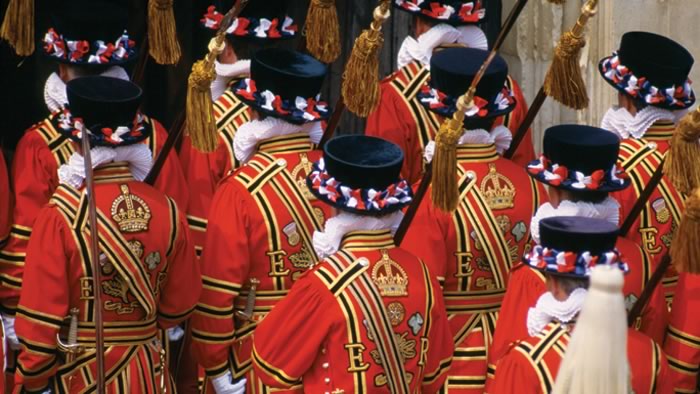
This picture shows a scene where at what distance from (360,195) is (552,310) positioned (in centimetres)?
88

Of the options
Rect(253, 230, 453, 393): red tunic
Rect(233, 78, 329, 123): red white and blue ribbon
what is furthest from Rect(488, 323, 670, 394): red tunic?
Rect(233, 78, 329, 123): red white and blue ribbon

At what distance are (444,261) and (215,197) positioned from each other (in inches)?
40.8

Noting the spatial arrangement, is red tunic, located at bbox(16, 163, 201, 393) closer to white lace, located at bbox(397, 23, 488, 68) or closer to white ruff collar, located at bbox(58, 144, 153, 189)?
white ruff collar, located at bbox(58, 144, 153, 189)

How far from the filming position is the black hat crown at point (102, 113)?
8547mm

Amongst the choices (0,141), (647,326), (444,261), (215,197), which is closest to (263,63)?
(215,197)

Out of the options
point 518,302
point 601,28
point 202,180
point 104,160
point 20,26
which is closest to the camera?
point 518,302

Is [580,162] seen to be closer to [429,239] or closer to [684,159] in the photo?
[684,159]

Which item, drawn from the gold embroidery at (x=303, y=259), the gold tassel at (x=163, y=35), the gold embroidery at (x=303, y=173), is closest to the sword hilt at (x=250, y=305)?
the gold embroidery at (x=303, y=259)

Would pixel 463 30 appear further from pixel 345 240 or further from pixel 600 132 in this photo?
pixel 345 240

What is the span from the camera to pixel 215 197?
905cm

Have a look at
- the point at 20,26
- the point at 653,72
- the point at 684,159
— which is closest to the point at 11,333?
the point at 20,26

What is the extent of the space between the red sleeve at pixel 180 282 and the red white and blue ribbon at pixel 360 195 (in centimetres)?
86

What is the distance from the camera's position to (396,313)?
7.99 metres

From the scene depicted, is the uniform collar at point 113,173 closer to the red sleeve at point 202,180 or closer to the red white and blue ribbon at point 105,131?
the red white and blue ribbon at point 105,131
